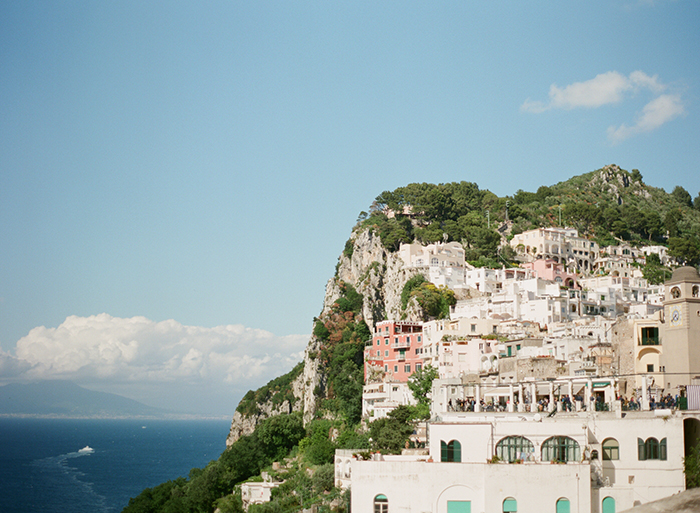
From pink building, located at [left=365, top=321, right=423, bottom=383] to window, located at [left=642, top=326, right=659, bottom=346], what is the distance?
23.3 meters

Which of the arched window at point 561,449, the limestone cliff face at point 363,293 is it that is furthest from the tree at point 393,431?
the limestone cliff face at point 363,293

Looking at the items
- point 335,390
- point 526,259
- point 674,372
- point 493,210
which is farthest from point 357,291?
point 674,372

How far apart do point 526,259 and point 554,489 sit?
2505 inches

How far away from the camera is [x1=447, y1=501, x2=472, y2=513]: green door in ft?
112

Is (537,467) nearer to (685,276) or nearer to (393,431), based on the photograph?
(393,431)

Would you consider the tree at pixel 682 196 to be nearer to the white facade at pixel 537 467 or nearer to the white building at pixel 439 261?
the white building at pixel 439 261

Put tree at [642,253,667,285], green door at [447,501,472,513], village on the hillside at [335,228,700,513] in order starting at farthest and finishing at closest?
tree at [642,253,667,285]
green door at [447,501,472,513]
village on the hillside at [335,228,700,513]

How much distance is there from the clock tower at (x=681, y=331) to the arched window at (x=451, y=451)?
14.5m

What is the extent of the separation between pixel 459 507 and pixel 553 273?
5714cm

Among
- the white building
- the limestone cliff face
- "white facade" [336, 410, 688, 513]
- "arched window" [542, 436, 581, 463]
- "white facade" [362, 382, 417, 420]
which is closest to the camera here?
"white facade" [336, 410, 688, 513]

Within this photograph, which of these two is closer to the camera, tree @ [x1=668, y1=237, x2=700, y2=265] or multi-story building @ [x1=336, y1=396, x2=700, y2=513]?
multi-story building @ [x1=336, y1=396, x2=700, y2=513]

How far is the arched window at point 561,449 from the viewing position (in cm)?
3419

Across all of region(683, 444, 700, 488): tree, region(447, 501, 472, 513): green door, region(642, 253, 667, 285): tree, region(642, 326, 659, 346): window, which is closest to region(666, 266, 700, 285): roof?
region(642, 326, 659, 346): window

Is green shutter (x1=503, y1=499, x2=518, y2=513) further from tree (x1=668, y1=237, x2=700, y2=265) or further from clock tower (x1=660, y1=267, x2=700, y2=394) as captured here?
tree (x1=668, y1=237, x2=700, y2=265)
